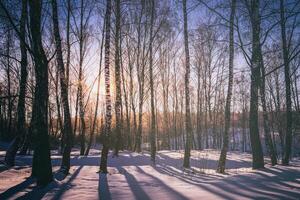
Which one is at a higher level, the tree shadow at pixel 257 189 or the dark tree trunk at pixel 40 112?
the dark tree trunk at pixel 40 112

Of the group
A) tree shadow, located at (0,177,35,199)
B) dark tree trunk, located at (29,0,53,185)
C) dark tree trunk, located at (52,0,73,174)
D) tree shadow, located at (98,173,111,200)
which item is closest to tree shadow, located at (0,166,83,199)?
tree shadow, located at (0,177,35,199)

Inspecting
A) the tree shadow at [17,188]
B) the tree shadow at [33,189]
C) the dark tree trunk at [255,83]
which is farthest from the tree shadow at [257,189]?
the tree shadow at [17,188]

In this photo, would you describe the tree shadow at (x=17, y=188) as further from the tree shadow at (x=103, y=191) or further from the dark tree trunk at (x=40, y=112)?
the tree shadow at (x=103, y=191)

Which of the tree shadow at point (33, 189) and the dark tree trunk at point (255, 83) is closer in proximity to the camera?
the tree shadow at point (33, 189)

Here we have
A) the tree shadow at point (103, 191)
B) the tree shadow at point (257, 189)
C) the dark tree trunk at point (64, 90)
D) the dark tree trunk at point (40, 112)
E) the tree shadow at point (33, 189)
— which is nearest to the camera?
the tree shadow at point (257, 189)

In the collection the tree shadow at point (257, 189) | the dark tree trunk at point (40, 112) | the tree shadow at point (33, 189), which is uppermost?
the dark tree trunk at point (40, 112)

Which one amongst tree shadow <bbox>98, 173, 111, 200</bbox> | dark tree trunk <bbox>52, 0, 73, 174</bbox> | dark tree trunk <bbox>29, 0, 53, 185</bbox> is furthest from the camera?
dark tree trunk <bbox>52, 0, 73, 174</bbox>

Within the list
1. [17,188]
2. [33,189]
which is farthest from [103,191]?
[17,188]

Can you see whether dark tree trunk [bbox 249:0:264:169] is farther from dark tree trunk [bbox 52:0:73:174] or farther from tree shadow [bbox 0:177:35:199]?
tree shadow [bbox 0:177:35:199]

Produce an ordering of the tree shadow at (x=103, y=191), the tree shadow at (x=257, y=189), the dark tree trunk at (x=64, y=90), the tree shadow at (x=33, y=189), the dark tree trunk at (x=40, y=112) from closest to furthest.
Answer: the tree shadow at (x=257, y=189), the tree shadow at (x=103, y=191), the tree shadow at (x=33, y=189), the dark tree trunk at (x=40, y=112), the dark tree trunk at (x=64, y=90)

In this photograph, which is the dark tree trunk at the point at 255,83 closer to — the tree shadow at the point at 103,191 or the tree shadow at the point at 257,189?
the tree shadow at the point at 257,189

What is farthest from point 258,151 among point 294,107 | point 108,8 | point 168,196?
point 294,107

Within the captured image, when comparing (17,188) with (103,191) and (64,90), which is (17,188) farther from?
(64,90)

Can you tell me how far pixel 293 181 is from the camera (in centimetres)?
827
